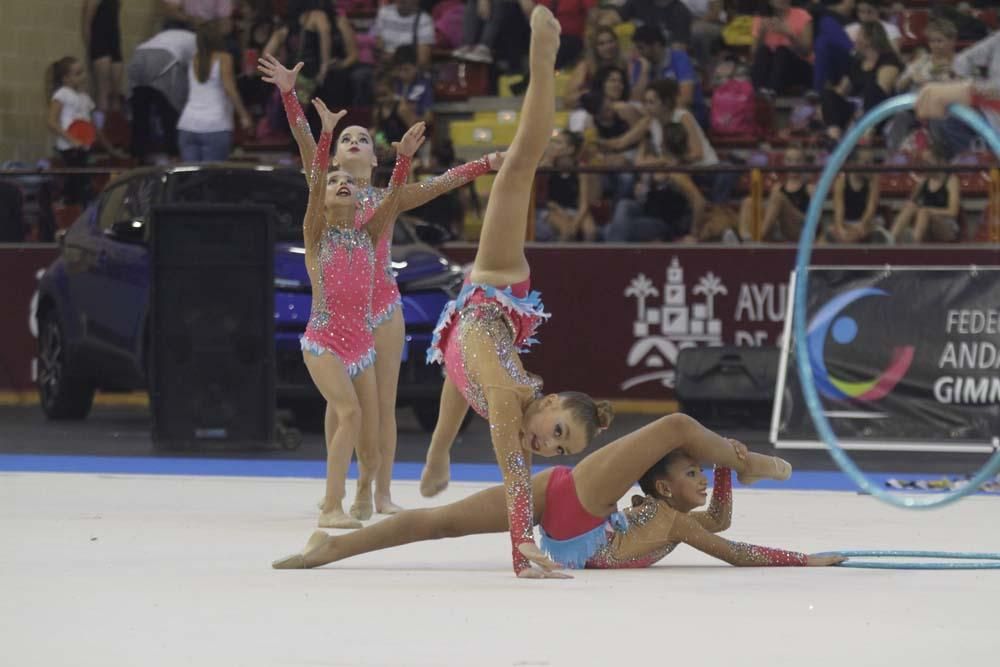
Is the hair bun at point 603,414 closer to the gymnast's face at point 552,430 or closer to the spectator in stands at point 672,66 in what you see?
the gymnast's face at point 552,430

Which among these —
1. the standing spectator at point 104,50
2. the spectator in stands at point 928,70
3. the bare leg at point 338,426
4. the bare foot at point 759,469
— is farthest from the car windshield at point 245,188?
the bare foot at point 759,469

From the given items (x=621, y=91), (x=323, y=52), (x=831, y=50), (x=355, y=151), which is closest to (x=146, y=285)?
(x=355, y=151)

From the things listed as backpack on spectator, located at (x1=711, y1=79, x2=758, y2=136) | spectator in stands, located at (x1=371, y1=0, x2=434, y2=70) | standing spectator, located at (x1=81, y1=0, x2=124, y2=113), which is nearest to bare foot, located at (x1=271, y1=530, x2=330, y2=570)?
backpack on spectator, located at (x1=711, y1=79, x2=758, y2=136)

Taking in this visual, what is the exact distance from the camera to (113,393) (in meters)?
13.7

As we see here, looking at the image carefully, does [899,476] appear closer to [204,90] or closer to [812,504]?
[812,504]

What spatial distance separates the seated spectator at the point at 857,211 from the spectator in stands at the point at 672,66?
5.77ft

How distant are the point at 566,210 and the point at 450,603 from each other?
7846mm

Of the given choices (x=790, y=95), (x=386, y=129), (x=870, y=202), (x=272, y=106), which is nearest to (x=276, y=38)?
(x=272, y=106)

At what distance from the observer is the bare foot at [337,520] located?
6816 mm

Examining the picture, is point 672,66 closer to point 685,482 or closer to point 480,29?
point 480,29

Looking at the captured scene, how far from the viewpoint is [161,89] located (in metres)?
14.5

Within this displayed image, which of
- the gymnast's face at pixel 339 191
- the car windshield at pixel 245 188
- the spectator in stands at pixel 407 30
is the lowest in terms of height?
the car windshield at pixel 245 188

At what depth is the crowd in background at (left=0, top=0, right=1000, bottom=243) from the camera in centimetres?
1222

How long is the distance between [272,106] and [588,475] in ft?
32.1
